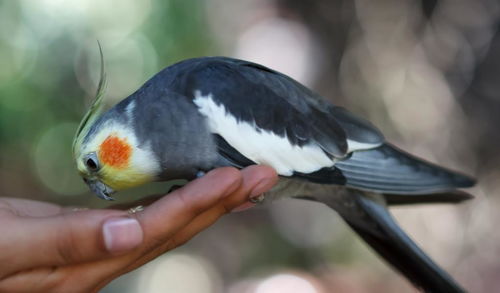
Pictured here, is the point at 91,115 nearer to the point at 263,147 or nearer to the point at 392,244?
the point at 263,147

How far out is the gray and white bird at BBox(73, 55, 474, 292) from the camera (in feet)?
3.81

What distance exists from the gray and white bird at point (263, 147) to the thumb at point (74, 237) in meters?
0.27

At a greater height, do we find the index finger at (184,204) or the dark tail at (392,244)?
the index finger at (184,204)

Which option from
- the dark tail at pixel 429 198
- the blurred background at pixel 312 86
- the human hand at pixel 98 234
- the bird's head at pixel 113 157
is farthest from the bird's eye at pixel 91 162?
the blurred background at pixel 312 86

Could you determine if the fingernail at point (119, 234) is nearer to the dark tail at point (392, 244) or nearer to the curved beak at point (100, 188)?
the curved beak at point (100, 188)

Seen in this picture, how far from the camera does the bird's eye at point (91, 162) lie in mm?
1146

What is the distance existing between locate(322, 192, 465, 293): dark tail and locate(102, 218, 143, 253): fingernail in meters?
0.68

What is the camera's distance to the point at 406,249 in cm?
133

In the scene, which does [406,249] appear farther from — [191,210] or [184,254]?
[184,254]

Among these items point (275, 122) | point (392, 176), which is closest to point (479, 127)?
point (392, 176)

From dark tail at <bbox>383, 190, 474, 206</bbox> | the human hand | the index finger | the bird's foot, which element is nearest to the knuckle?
the human hand

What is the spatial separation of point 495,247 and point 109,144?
2.12 m

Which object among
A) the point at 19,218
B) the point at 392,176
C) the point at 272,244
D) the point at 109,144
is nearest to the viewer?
the point at 19,218

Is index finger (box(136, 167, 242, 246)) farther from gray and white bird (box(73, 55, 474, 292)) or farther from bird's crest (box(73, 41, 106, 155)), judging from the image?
bird's crest (box(73, 41, 106, 155))
